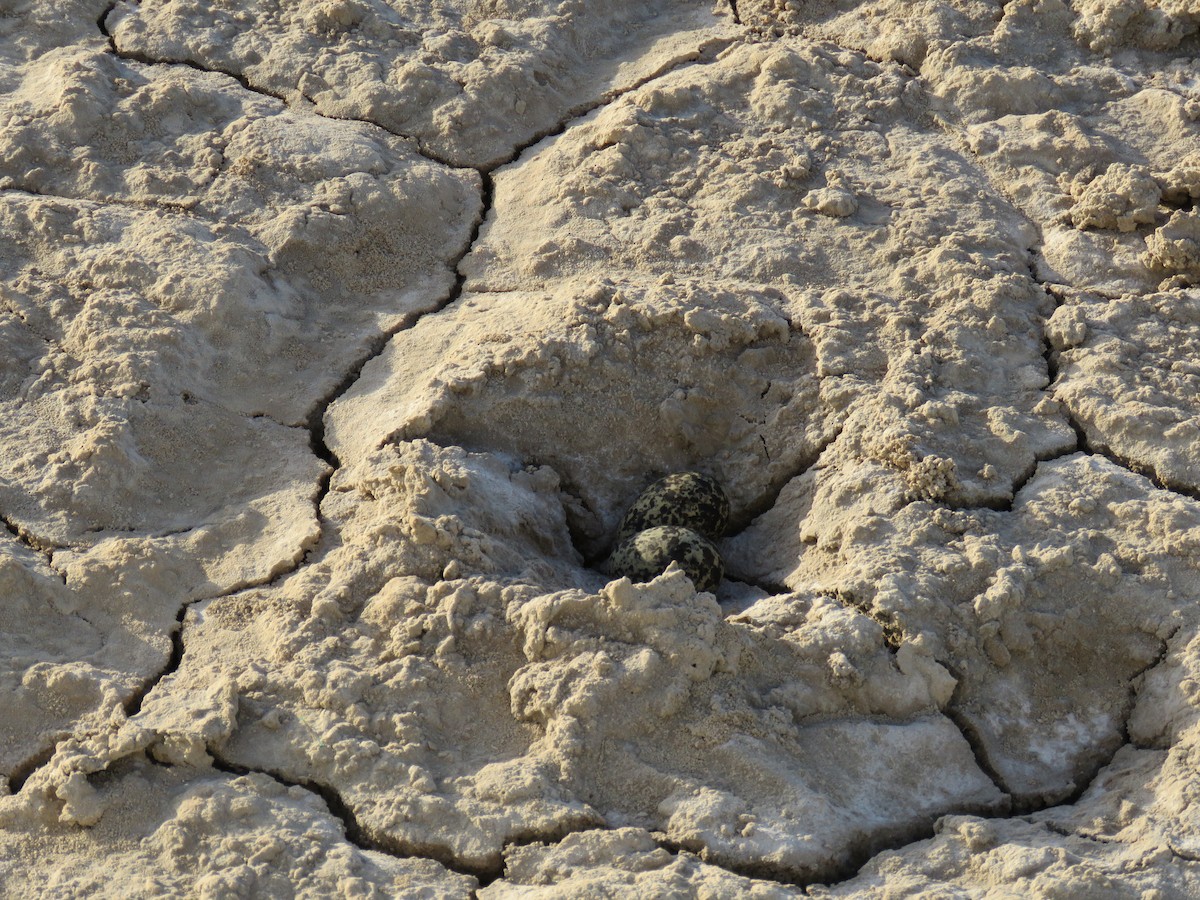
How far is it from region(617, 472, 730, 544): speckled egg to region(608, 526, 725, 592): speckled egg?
0.08 metres

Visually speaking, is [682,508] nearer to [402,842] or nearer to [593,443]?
[593,443]

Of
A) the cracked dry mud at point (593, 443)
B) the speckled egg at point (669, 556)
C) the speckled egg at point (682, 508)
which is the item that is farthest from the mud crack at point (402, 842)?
the speckled egg at point (682, 508)

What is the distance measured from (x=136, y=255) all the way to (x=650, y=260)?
64.0 inches

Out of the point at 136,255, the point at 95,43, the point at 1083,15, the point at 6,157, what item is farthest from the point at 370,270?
the point at 1083,15

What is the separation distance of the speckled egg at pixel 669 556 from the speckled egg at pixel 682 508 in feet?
0.27

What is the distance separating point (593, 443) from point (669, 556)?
593 mm

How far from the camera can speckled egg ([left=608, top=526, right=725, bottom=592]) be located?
3.32 metres

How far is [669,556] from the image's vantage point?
3.31m

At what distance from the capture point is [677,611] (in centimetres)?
292

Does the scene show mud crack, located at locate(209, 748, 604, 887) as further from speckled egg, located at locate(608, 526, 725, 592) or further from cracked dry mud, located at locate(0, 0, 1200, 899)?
speckled egg, located at locate(608, 526, 725, 592)

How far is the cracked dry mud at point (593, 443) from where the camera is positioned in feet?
8.96

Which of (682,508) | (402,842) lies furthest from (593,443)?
(402,842)

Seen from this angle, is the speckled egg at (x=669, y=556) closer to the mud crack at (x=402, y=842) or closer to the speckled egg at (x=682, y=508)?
the speckled egg at (x=682, y=508)

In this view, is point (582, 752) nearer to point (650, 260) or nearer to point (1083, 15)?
point (650, 260)
